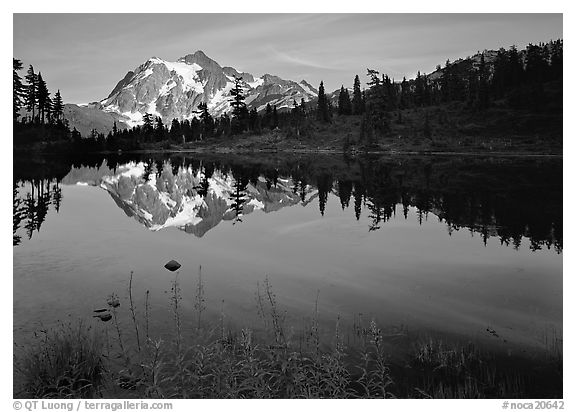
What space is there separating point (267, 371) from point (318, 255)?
1082cm

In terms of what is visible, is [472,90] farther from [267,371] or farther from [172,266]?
[267,371]

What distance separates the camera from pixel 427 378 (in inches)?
369

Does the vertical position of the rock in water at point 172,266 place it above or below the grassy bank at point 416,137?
below

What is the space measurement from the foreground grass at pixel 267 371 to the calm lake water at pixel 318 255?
47.5 inches

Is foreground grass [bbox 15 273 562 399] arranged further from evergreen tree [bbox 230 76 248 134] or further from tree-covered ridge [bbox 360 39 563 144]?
evergreen tree [bbox 230 76 248 134]

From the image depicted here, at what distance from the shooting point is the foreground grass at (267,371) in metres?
8.66

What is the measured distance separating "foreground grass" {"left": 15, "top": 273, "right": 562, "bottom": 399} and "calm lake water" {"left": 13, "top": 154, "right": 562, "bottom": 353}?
1.21m

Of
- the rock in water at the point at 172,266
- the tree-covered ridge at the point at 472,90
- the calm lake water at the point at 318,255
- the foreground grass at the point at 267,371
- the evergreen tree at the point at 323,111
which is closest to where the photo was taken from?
the foreground grass at the point at 267,371

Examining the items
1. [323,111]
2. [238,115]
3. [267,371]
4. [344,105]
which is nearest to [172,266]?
[267,371]

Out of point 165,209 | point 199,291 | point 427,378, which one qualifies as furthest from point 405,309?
point 165,209

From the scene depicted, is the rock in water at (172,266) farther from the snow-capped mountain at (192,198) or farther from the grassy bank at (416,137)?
the grassy bank at (416,137)

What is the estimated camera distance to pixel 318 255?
19.5 metres

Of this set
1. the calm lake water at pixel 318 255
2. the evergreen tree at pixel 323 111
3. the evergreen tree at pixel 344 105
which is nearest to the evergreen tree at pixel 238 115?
the evergreen tree at pixel 323 111
